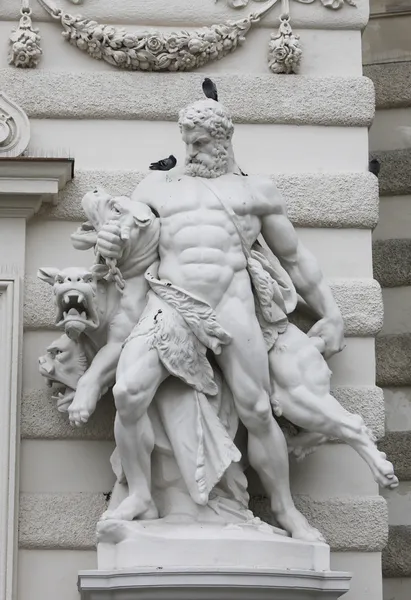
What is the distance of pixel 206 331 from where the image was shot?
8.92 meters

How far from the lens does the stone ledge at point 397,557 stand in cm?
1052

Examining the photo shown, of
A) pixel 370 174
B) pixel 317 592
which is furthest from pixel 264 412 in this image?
pixel 370 174

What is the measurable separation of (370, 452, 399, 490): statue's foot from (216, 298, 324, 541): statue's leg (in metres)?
0.41

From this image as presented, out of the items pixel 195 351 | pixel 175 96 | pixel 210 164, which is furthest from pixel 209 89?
pixel 195 351

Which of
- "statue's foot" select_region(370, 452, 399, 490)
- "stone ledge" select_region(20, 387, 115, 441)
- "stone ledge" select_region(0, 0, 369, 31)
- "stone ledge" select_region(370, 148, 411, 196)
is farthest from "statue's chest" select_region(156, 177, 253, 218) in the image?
"stone ledge" select_region(370, 148, 411, 196)

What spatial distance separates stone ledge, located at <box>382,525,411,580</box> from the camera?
10.5 metres

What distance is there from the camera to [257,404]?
8.96 m

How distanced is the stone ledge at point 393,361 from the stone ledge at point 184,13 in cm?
200

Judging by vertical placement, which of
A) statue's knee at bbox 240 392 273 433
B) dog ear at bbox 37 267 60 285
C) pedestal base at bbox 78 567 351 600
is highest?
dog ear at bbox 37 267 60 285

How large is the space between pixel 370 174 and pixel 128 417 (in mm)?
1987

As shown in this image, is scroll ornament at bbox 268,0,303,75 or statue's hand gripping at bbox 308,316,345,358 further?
scroll ornament at bbox 268,0,303,75

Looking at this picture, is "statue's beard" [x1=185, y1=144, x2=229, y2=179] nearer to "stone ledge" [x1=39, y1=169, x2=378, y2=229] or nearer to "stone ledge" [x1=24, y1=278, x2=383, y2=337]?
"stone ledge" [x1=39, y1=169, x2=378, y2=229]

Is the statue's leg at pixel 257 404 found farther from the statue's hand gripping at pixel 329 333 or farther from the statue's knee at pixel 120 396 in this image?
the statue's knee at pixel 120 396

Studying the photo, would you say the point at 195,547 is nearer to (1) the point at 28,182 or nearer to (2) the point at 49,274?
(2) the point at 49,274
